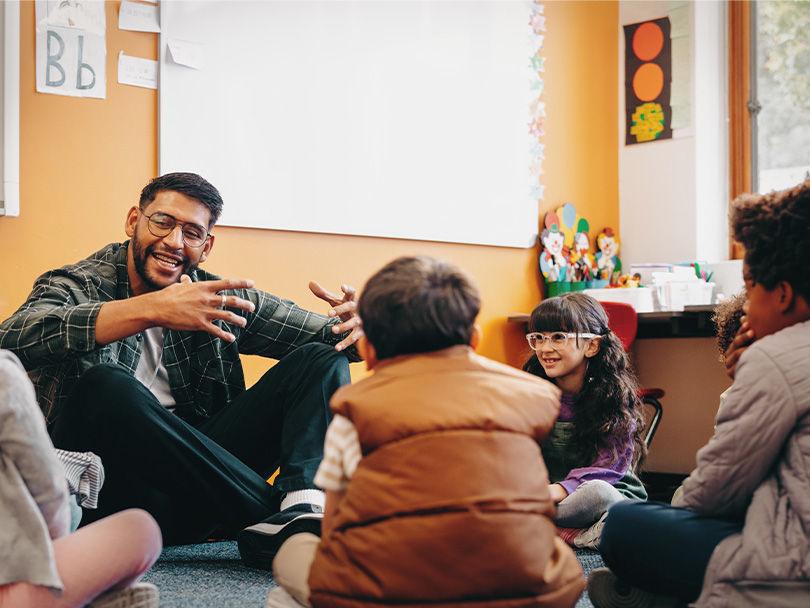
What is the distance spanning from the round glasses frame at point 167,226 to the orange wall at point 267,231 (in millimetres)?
513

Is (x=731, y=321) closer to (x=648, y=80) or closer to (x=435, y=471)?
(x=435, y=471)

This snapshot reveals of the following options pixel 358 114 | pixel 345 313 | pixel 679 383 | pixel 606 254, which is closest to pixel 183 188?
pixel 345 313

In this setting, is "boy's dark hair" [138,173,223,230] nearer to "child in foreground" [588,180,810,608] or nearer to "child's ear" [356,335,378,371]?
"child's ear" [356,335,378,371]

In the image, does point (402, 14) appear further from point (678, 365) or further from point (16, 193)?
point (678, 365)

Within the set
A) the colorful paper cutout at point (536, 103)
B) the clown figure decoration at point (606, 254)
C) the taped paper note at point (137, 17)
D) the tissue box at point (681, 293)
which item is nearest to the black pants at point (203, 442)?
the taped paper note at point (137, 17)

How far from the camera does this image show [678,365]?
3471 millimetres

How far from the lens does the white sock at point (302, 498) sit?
1.70 metres

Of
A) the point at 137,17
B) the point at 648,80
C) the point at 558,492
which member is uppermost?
the point at 648,80

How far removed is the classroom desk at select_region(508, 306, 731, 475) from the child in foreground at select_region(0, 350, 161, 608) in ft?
7.81

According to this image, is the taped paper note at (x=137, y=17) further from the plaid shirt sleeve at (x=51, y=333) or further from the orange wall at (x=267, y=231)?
the plaid shirt sleeve at (x=51, y=333)

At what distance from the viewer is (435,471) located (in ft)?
3.09

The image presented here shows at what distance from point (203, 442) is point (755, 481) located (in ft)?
3.59

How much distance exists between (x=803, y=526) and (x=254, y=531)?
1.05 m

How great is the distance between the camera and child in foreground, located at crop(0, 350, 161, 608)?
1015mm
